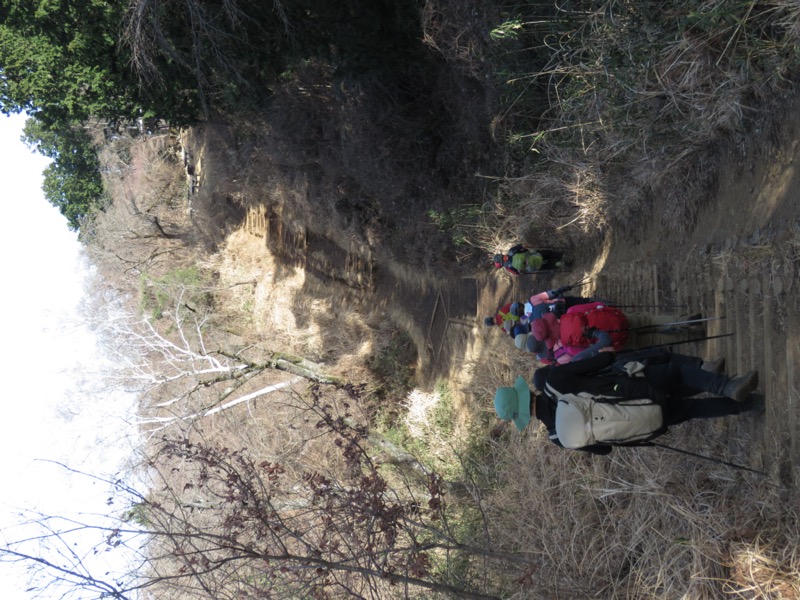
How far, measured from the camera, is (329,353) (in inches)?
569

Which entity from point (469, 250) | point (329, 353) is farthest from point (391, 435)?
point (469, 250)

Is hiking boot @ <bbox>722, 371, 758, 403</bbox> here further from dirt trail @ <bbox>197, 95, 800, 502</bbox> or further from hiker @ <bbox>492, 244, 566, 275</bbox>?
hiker @ <bbox>492, 244, 566, 275</bbox>

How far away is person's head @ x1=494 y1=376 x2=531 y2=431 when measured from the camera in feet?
18.1

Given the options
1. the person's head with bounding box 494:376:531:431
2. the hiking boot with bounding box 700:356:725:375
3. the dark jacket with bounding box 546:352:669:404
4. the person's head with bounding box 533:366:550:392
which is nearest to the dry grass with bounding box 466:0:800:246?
the hiking boot with bounding box 700:356:725:375

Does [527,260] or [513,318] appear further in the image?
[527,260]

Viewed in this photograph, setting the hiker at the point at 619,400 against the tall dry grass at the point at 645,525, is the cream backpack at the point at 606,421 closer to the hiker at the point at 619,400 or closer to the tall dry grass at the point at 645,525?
the hiker at the point at 619,400

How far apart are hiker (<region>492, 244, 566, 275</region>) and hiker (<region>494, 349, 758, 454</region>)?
373 cm

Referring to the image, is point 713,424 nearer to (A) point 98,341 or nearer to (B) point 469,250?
(B) point 469,250

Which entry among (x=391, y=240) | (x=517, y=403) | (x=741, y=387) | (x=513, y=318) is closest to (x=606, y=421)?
(x=517, y=403)

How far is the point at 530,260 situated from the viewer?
9.09 m

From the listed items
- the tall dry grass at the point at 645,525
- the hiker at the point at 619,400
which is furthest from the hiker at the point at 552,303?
the hiker at the point at 619,400

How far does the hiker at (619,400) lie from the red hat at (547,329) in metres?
1.57

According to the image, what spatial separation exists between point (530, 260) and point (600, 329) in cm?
268

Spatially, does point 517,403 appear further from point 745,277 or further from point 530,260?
point 530,260
